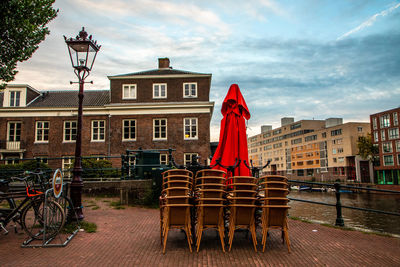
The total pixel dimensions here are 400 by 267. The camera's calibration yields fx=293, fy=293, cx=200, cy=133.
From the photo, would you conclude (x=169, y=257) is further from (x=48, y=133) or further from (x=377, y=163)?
(x=377, y=163)

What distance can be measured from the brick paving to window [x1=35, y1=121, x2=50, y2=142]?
2453cm

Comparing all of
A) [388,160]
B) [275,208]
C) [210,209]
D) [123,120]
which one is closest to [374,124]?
[388,160]

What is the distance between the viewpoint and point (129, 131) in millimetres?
27625

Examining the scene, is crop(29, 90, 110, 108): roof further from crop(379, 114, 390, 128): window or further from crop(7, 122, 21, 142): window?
crop(379, 114, 390, 128): window

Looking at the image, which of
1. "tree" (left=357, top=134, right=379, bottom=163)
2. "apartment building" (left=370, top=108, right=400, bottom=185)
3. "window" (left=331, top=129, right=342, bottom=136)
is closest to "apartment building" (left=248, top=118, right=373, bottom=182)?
"window" (left=331, top=129, right=342, bottom=136)

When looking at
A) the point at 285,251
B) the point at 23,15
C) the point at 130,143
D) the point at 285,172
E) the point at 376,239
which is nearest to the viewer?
the point at 285,251

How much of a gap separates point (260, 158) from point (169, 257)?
13072cm

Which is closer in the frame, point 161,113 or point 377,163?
point 161,113

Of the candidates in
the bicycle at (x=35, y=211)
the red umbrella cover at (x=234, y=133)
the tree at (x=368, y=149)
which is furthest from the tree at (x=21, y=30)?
the tree at (x=368, y=149)

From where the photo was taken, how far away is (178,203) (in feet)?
15.5

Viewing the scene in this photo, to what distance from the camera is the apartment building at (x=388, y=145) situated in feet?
191

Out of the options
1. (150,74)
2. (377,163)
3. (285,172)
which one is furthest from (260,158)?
(150,74)

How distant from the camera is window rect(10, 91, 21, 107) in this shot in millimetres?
28734

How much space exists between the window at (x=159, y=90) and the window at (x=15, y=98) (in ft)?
44.1
